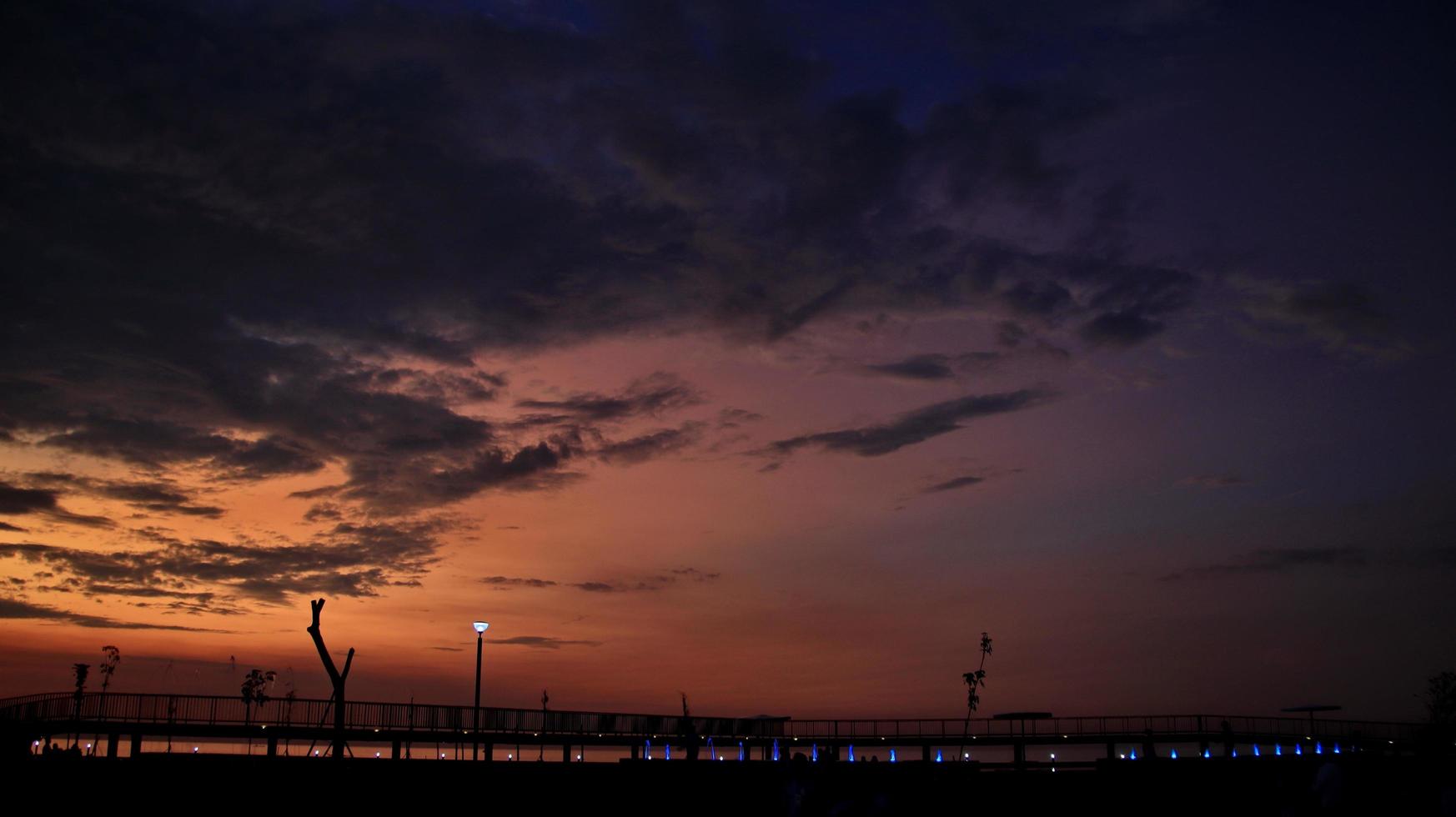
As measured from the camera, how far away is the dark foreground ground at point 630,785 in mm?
29391

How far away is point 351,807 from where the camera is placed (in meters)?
30.8

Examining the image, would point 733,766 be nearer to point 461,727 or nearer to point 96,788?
point 96,788

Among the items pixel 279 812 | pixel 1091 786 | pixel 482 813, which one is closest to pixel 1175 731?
pixel 1091 786

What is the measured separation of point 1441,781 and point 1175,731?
131ft

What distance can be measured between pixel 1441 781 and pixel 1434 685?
57.3 meters

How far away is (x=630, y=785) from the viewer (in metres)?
33.6

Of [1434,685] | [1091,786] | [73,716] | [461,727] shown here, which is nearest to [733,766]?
[1091,786]

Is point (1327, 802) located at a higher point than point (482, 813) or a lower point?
higher

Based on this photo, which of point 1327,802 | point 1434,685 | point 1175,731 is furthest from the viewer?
point 1434,685

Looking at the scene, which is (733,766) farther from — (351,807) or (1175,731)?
(1175,731)

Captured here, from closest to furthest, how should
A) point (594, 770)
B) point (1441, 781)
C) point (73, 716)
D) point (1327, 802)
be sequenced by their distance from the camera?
point (1327, 802), point (1441, 781), point (594, 770), point (73, 716)

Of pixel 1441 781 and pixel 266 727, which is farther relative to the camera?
pixel 266 727

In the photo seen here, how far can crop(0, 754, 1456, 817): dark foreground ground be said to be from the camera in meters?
29.4

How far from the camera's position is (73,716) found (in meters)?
47.0
